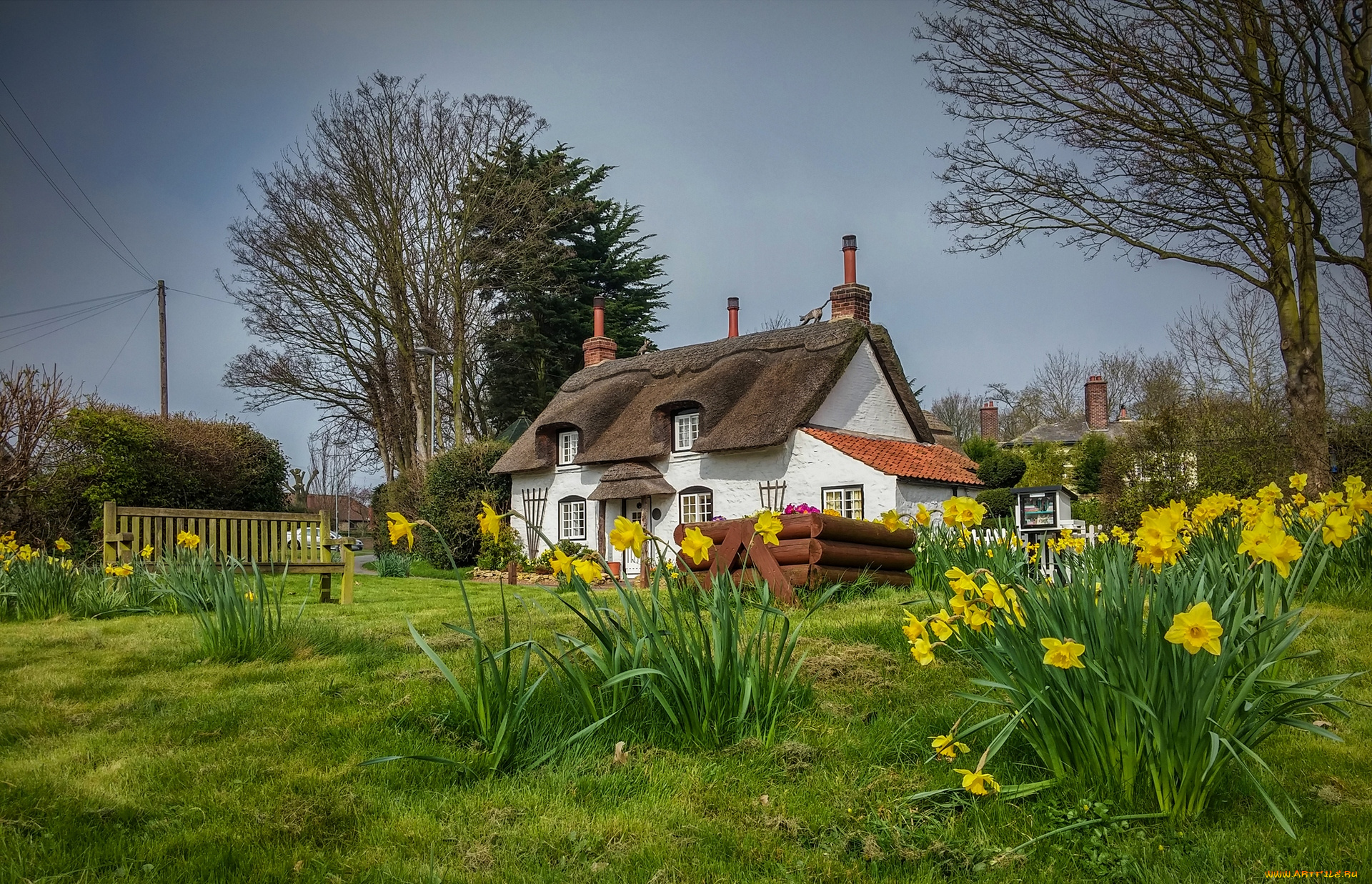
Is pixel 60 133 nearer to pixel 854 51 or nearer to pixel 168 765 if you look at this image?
pixel 854 51

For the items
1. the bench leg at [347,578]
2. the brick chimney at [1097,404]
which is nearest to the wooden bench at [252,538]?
the bench leg at [347,578]

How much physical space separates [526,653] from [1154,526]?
254cm

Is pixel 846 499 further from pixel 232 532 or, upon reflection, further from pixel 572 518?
pixel 232 532

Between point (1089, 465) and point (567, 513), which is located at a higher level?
point (1089, 465)

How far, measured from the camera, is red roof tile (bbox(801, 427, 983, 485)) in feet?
58.1

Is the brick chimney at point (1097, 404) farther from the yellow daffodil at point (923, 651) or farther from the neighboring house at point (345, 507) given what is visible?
the neighboring house at point (345, 507)

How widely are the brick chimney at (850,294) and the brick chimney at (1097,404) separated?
21645 millimetres

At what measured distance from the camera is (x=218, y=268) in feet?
94.1

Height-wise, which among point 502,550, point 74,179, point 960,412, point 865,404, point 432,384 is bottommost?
point 502,550

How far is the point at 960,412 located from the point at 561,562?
48132 mm

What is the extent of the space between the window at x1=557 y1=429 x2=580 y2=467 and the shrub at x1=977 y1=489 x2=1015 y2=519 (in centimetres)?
1103

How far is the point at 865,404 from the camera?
67.3 feet

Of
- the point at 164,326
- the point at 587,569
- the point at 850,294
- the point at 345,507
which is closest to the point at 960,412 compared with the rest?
the point at 850,294

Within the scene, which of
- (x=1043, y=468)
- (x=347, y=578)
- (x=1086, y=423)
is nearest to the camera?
(x=347, y=578)
